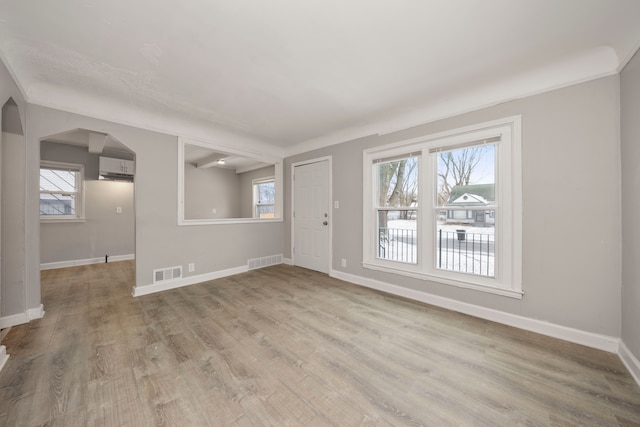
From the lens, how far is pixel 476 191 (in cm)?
268

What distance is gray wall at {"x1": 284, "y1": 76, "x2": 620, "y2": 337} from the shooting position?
1960 mm


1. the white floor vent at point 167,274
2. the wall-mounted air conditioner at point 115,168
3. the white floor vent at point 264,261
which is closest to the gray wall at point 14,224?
the white floor vent at point 167,274

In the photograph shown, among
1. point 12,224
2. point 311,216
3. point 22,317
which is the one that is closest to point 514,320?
point 311,216

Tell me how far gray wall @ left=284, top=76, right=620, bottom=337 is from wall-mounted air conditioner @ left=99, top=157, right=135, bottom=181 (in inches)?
257

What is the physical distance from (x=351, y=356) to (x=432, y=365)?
606 millimetres

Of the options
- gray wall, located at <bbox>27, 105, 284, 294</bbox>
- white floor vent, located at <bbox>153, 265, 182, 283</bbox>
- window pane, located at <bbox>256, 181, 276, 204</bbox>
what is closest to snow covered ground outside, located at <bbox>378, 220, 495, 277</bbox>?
gray wall, located at <bbox>27, 105, 284, 294</bbox>

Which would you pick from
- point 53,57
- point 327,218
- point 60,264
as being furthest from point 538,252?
point 60,264

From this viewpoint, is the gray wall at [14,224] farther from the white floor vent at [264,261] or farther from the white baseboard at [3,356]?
the white floor vent at [264,261]

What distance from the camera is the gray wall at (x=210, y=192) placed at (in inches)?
259

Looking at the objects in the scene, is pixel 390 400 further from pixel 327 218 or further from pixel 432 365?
pixel 327 218

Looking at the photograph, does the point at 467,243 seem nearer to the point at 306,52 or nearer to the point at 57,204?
the point at 306,52

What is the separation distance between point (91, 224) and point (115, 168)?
4.28ft

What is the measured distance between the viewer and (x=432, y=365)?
178cm

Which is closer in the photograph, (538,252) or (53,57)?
(53,57)
